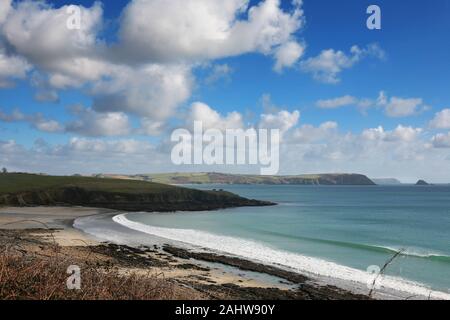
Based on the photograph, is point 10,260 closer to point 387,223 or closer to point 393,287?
point 393,287

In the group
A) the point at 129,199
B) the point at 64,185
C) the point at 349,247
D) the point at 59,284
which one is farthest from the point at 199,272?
the point at 64,185

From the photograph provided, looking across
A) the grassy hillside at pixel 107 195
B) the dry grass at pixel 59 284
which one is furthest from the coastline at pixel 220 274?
the grassy hillside at pixel 107 195

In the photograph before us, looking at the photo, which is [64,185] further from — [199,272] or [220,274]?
[220,274]

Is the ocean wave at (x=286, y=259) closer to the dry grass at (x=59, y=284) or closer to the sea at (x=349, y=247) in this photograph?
the sea at (x=349, y=247)
